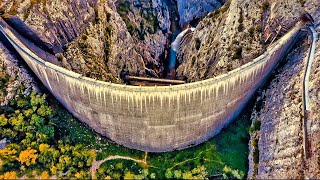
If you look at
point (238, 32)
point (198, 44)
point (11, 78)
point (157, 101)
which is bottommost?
point (157, 101)

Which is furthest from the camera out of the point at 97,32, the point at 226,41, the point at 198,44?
the point at 198,44

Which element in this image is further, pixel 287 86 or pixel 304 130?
pixel 287 86

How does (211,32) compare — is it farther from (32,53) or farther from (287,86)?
(32,53)

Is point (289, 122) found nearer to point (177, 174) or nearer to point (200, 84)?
point (200, 84)

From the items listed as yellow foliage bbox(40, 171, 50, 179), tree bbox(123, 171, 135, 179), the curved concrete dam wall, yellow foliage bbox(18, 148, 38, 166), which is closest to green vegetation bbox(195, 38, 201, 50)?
the curved concrete dam wall

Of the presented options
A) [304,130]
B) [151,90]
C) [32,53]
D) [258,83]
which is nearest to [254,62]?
[258,83]

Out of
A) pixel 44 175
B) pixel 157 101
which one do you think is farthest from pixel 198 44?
pixel 44 175

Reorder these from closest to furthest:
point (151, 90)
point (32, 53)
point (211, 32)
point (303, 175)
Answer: point (303, 175)
point (151, 90)
point (32, 53)
point (211, 32)

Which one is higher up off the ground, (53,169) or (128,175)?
(53,169)
